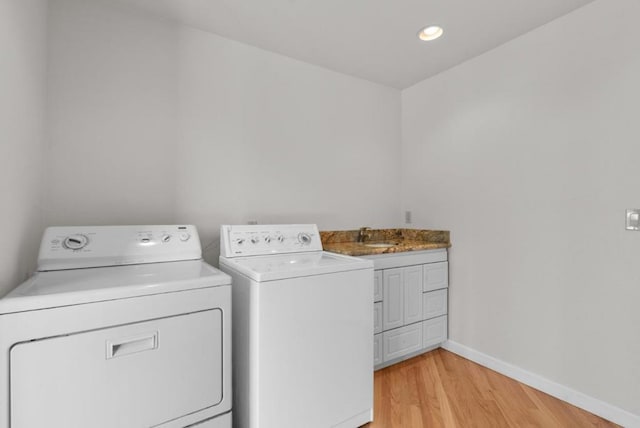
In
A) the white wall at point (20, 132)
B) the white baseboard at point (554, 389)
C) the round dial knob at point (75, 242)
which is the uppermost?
the white wall at point (20, 132)

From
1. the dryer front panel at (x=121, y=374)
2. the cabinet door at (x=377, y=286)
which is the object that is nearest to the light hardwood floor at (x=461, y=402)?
the cabinet door at (x=377, y=286)

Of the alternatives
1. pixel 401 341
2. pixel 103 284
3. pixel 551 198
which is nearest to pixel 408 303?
pixel 401 341

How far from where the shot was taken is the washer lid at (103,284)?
3.09 feet

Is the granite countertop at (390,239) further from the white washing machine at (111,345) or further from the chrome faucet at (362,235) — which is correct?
the white washing machine at (111,345)

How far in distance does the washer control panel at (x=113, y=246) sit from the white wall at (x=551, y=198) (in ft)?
6.54

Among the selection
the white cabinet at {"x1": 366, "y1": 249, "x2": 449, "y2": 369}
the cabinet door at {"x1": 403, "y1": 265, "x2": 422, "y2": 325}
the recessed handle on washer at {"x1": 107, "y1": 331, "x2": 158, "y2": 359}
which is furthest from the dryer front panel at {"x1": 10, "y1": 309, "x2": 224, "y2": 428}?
the cabinet door at {"x1": 403, "y1": 265, "x2": 422, "y2": 325}

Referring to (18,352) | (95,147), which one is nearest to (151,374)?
(18,352)

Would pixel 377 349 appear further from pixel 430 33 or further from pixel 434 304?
pixel 430 33

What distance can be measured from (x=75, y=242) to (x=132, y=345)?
683mm

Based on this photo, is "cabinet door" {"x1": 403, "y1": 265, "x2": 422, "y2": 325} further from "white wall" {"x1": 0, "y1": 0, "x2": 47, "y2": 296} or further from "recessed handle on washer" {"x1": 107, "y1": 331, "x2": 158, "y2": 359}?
"white wall" {"x1": 0, "y1": 0, "x2": 47, "y2": 296}

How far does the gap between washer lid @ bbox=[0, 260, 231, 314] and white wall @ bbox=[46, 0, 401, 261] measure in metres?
0.53

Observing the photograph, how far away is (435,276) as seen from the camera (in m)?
2.43

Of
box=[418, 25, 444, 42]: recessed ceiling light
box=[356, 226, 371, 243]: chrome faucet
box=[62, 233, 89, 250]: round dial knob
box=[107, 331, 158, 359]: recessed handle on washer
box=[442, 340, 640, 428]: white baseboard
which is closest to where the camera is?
box=[107, 331, 158, 359]: recessed handle on washer

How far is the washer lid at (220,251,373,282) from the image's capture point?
4.36ft
